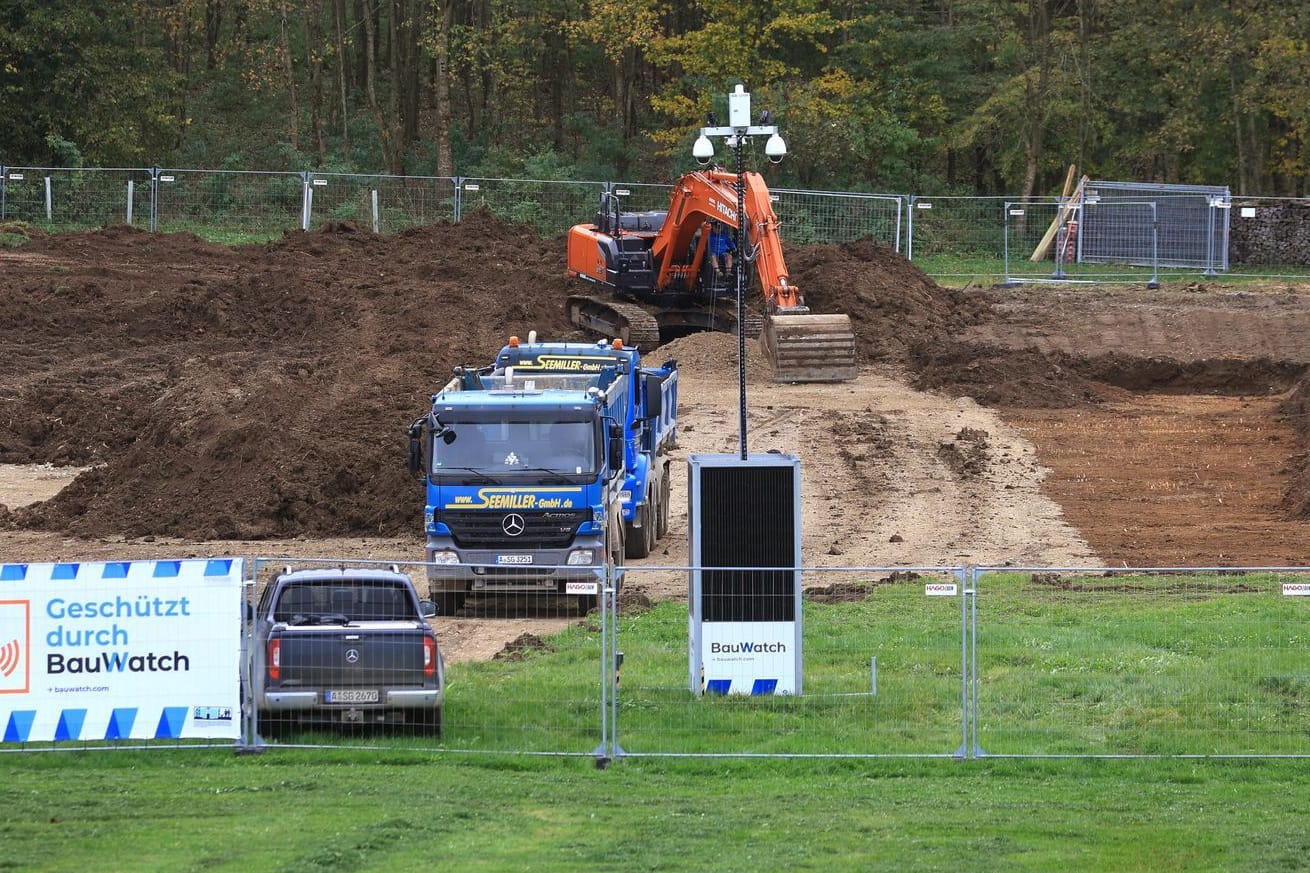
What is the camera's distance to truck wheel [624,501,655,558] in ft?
78.3

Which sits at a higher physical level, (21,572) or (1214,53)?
(1214,53)

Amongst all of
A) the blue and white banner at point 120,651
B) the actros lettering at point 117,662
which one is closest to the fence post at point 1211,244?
the blue and white banner at point 120,651

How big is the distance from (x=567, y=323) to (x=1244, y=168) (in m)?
24.1

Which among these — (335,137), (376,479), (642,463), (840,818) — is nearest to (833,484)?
(642,463)

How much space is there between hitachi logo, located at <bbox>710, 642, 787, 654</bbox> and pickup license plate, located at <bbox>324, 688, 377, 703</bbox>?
10.7ft

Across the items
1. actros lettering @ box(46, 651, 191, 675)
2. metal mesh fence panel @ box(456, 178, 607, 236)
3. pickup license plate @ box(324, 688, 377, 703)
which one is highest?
metal mesh fence panel @ box(456, 178, 607, 236)

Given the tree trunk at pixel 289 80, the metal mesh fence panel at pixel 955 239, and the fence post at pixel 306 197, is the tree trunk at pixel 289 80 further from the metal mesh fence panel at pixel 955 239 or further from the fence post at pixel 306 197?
the metal mesh fence panel at pixel 955 239

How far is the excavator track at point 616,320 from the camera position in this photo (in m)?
Answer: 37.4

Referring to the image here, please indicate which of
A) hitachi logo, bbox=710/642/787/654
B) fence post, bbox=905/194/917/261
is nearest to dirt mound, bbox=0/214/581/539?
fence post, bbox=905/194/917/261

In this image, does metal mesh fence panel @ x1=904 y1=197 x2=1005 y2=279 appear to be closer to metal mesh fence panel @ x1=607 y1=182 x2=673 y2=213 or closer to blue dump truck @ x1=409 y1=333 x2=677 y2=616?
metal mesh fence panel @ x1=607 y1=182 x2=673 y2=213

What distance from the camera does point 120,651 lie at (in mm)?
14383

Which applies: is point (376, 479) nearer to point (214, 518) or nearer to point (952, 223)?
point (214, 518)

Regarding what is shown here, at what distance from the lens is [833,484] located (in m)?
29.0

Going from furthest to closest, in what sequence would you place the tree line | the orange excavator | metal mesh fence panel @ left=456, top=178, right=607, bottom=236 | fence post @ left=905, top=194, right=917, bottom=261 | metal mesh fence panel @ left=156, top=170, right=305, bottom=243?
1. the tree line
2. metal mesh fence panel @ left=456, top=178, right=607, bottom=236
3. metal mesh fence panel @ left=156, top=170, right=305, bottom=243
4. fence post @ left=905, top=194, right=917, bottom=261
5. the orange excavator
